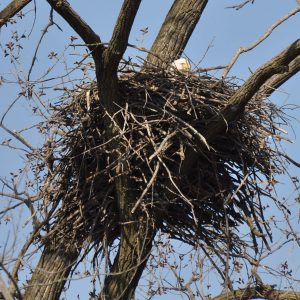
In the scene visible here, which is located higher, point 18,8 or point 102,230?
point 18,8

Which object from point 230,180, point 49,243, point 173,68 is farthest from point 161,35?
point 49,243

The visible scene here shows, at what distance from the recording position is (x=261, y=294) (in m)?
5.51

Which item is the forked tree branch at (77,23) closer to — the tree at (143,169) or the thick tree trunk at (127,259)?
the tree at (143,169)

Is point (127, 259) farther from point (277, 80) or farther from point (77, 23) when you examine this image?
point (277, 80)

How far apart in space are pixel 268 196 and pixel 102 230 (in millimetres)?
1007

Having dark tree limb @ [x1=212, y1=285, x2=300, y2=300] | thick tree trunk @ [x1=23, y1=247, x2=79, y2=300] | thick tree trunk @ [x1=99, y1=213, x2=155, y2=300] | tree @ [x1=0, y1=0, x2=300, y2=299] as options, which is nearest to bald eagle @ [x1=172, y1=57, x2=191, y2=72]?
tree @ [x1=0, y1=0, x2=300, y2=299]

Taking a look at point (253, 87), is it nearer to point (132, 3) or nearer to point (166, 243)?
point (132, 3)

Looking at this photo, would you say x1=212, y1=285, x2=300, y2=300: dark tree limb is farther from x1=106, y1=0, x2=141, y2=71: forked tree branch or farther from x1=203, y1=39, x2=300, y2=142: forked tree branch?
x1=106, y1=0, x2=141, y2=71: forked tree branch

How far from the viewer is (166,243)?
5.45 m

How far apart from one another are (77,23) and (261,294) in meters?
2.25

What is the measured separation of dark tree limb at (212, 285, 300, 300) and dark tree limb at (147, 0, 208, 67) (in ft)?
5.19

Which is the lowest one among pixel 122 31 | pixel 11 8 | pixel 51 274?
pixel 51 274

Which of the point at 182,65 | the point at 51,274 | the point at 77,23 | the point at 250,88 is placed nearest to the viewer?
the point at 77,23

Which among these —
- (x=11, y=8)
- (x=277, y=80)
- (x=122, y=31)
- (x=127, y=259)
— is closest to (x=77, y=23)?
(x=122, y=31)
